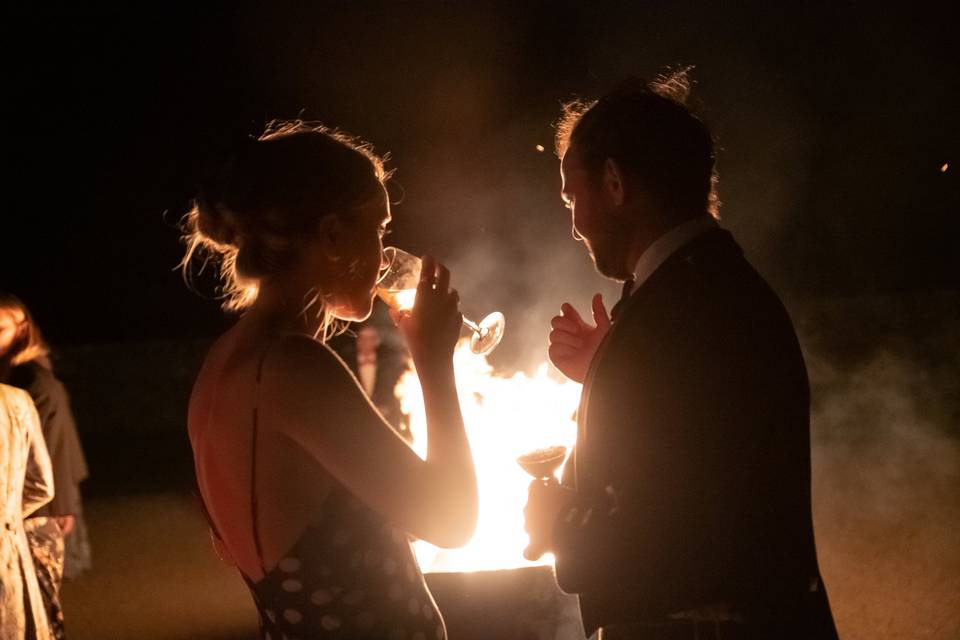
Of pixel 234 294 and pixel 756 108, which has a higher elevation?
pixel 756 108

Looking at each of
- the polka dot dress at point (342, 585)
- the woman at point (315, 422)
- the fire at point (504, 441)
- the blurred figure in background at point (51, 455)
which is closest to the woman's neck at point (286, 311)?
the woman at point (315, 422)

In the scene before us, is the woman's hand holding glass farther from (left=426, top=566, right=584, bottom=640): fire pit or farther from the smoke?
the smoke

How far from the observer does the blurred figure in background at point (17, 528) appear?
390cm

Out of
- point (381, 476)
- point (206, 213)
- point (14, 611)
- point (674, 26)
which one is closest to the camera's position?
point (381, 476)

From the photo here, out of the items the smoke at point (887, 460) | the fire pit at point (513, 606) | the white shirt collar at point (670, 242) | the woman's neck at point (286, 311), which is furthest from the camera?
the smoke at point (887, 460)

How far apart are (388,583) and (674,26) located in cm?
1150

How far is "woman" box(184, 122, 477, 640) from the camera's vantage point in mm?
1799

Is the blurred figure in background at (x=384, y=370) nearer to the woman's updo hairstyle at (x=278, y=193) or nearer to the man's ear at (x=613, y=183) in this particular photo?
the man's ear at (x=613, y=183)

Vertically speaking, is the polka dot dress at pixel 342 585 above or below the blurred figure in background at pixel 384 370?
below

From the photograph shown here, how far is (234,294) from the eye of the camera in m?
2.38

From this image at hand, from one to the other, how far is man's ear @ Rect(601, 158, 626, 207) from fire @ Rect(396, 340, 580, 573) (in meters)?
1.81

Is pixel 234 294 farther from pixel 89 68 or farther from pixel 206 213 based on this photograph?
pixel 89 68

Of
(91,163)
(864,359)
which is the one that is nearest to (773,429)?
(864,359)

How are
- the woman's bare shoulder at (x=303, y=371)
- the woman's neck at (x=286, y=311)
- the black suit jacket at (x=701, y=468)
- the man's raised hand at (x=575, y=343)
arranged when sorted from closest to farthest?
1. the woman's bare shoulder at (x=303, y=371)
2. the woman's neck at (x=286, y=311)
3. the black suit jacket at (x=701, y=468)
4. the man's raised hand at (x=575, y=343)
